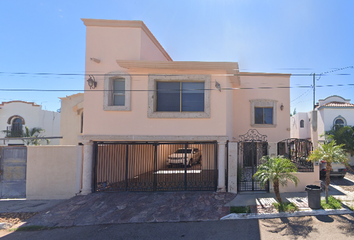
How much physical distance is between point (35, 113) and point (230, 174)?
82.5ft

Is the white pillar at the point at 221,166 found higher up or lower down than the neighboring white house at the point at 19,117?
lower down

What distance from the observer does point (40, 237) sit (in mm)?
5000

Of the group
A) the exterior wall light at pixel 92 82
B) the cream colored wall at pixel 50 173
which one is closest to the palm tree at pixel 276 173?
the cream colored wall at pixel 50 173

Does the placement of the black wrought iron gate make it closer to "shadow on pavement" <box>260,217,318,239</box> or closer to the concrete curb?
the concrete curb

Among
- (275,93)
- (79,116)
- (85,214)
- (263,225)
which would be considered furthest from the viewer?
(79,116)

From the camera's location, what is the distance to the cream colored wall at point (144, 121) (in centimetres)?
800

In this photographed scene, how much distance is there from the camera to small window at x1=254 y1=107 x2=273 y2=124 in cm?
1230

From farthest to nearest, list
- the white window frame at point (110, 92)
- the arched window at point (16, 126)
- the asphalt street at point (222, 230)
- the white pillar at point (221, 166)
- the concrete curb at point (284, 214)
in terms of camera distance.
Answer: the arched window at point (16, 126) → the white window frame at point (110, 92) → the white pillar at point (221, 166) → the concrete curb at point (284, 214) → the asphalt street at point (222, 230)

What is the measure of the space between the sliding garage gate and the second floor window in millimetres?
1563

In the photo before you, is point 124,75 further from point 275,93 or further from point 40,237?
point 275,93

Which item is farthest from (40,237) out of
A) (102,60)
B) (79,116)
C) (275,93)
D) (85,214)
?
(275,93)

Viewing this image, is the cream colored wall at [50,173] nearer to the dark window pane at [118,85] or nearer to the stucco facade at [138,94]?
the stucco facade at [138,94]

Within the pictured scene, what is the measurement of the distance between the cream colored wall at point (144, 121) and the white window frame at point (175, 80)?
15 centimetres

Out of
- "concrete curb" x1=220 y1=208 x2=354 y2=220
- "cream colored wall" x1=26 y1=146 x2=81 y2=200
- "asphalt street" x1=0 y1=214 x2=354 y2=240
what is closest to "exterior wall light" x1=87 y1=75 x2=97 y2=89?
"cream colored wall" x1=26 y1=146 x2=81 y2=200
